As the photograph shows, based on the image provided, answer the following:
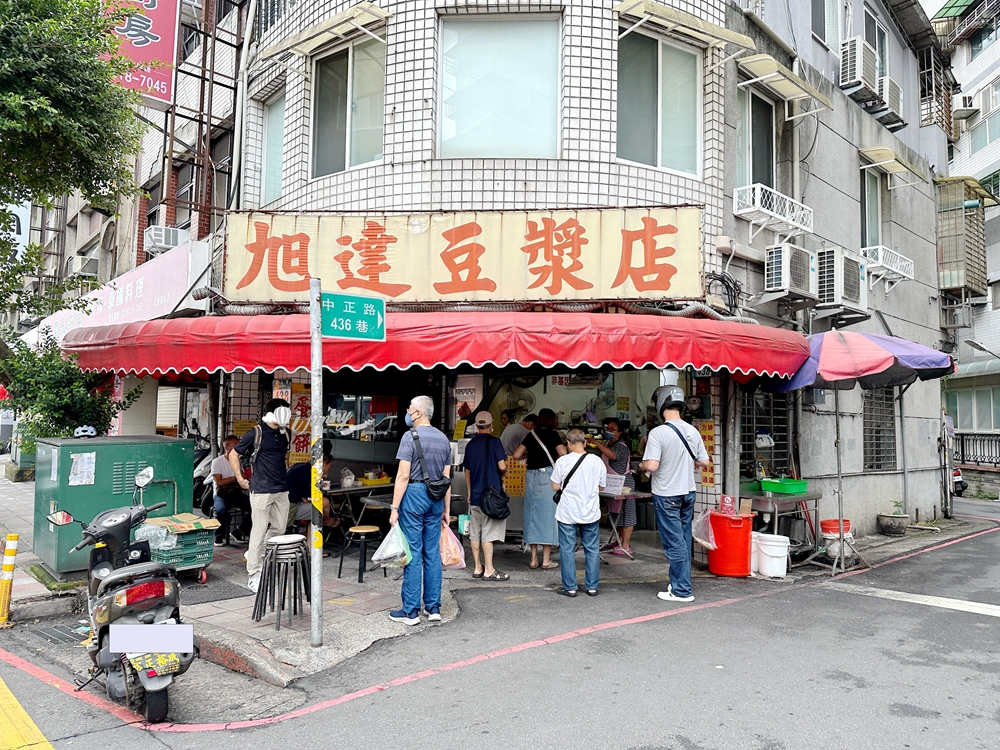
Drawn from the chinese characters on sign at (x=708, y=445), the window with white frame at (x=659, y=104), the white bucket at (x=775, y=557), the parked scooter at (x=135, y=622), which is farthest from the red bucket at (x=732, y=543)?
the parked scooter at (x=135, y=622)

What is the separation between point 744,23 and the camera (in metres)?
10.3

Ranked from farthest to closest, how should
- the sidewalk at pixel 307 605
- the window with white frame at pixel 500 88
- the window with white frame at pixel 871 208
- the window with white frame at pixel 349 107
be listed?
the window with white frame at pixel 871 208 → the window with white frame at pixel 349 107 → the window with white frame at pixel 500 88 → the sidewalk at pixel 307 605

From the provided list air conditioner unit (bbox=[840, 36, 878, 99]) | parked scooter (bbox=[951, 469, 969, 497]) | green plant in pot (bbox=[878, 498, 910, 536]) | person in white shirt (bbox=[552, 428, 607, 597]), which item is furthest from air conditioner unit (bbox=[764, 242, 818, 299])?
parked scooter (bbox=[951, 469, 969, 497])

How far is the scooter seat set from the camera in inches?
178

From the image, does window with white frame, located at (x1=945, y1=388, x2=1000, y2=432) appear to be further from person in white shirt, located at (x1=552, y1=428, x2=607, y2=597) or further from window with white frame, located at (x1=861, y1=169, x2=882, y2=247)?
person in white shirt, located at (x1=552, y1=428, x2=607, y2=597)

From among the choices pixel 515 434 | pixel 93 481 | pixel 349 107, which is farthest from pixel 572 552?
pixel 349 107

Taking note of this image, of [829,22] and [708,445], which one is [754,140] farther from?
[708,445]

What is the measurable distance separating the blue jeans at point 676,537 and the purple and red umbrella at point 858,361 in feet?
8.09

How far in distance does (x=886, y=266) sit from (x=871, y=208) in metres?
1.77

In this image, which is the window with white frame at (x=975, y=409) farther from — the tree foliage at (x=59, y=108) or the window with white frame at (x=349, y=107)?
the tree foliage at (x=59, y=108)

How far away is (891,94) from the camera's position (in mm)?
13156

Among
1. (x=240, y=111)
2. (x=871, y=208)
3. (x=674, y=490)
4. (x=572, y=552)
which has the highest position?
(x=240, y=111)

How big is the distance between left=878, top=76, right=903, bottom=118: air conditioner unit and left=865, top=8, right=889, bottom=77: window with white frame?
1.89 feet

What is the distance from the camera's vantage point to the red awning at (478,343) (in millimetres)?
7215
